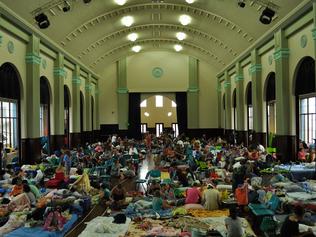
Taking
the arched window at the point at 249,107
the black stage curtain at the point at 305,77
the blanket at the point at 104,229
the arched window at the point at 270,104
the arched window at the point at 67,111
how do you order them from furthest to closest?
1. the arched window at the point at 67,111
2. the arched window at the point at 249,107
3. the arched window at the point at 270,104
4. the black stage curtain at the point at 305,77
5. the blanket at the point at 104,229

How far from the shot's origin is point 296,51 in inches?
693

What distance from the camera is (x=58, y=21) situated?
66.7ft

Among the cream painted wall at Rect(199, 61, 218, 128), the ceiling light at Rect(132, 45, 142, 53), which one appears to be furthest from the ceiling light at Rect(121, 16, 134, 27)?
the cream painted wall at Rect(199, 61, 218, 128)

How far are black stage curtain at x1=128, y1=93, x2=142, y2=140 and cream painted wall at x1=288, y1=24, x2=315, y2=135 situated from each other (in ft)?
69.6

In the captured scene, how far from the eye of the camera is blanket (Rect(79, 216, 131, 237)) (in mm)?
8653

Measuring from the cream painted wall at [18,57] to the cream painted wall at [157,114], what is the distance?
30802 millimetres

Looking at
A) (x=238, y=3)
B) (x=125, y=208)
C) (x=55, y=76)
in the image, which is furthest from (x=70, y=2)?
(x=125, y=208)

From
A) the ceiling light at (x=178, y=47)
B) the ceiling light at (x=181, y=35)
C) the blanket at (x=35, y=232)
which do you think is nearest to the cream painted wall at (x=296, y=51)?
the blanket at (x=35, y=232)

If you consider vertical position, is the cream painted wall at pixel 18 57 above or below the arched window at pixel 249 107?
above

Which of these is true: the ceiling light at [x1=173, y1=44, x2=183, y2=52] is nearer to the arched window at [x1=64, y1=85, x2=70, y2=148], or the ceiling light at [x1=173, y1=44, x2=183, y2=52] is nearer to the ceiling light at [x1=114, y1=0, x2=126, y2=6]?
the arched window at [x1=64, y1=85, x2=70, y2=148]

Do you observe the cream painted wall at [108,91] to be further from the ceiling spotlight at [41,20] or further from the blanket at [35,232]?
the blanket at [35,232]

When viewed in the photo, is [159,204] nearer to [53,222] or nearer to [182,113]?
[53,222]

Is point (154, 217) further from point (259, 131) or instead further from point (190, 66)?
point (190, 66)

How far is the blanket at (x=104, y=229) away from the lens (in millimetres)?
8653
